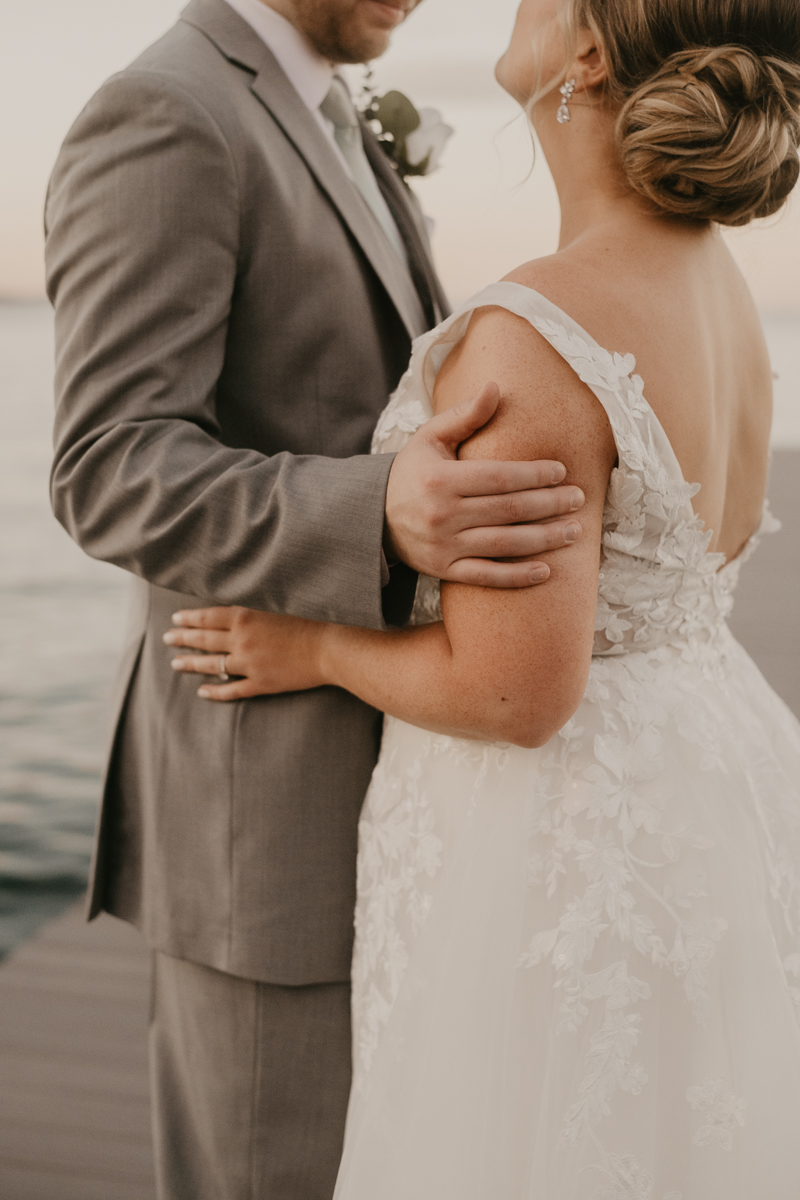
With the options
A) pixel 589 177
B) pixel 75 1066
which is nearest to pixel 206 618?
pixel 589 177

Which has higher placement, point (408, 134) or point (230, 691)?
point (408, 134)

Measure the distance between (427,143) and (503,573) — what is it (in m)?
1.14

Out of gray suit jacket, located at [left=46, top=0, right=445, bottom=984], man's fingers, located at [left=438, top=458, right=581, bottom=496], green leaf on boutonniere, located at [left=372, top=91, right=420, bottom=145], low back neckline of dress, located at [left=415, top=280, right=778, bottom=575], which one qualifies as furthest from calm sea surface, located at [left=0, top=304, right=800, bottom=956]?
green leaf on boutonniere, located at [left=372, top=91, right=420, bottom=145]

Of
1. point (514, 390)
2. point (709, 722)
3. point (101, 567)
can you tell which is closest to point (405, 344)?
point (514, 390)

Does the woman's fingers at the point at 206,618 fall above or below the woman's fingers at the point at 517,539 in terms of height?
below

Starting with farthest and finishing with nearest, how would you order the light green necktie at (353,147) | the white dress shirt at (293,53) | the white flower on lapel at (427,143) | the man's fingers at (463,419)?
the white flower on lapel at (427,143) → the light green necktie at (353,147) → the white dress shirt at (293,53) → the man's fingers at (463,419)

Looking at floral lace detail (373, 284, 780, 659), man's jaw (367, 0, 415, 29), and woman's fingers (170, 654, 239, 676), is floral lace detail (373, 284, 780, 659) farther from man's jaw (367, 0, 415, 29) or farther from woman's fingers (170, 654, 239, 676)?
man's jaw (367, 0, 415, 29)

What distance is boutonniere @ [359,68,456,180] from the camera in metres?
1.81

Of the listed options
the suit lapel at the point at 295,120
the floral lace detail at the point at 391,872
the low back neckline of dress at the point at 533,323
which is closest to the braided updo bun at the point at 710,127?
the low back neckline of dress at the point at 533,323

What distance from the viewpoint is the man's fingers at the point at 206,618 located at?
51.5 inches

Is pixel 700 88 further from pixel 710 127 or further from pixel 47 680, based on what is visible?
pixel 47 680

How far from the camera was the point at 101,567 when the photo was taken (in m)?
11.8

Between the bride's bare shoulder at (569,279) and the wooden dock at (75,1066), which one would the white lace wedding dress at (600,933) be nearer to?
the bride's bare shoulder at (569,279)

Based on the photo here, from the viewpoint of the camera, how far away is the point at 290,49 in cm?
143
